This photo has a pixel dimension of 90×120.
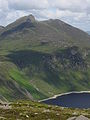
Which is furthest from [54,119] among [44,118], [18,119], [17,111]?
[17,111]

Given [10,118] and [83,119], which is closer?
[83,119]

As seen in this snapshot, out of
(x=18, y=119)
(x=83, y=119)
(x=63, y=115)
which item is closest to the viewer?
(x=83, y=119)

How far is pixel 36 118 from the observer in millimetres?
36281

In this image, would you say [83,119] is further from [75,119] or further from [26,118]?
[26,118]

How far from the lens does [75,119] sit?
30.9 meters

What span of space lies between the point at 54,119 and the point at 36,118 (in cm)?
205

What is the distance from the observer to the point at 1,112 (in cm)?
4066

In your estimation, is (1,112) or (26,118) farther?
(1,112)

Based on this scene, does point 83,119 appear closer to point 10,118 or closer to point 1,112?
point 10,118

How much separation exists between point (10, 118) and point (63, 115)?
7.15 m

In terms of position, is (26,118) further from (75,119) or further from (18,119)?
(75,119)

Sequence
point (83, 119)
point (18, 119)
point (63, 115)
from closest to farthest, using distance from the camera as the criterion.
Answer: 1. point (83, 119)
2. point (18, 119)
3. point (63, 115)

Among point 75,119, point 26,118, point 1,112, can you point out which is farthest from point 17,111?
point 75,119

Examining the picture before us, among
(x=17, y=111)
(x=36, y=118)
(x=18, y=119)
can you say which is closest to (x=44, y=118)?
(x=36, y=118)
